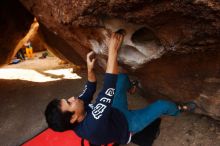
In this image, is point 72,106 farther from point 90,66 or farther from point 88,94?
point 90,66

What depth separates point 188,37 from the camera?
94.0 inches

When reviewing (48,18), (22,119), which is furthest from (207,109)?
(22,119)

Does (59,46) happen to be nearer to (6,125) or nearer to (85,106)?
(6,125)

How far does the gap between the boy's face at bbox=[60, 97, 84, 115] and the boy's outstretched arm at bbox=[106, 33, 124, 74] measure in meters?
0.40

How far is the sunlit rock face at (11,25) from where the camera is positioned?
532 cm

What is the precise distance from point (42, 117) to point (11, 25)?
2.26 metres

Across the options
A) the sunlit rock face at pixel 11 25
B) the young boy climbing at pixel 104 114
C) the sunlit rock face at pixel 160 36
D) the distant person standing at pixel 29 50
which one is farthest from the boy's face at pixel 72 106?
the distant person standing at pixel 29 50

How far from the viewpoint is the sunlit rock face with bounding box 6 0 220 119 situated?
2.22 meters

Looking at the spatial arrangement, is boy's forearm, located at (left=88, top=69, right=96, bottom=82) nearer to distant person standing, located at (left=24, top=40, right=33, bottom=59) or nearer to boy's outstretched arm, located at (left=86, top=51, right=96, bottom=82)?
boy's outstretched arm, located at (left=86, top=51, right=96, bottom=82)

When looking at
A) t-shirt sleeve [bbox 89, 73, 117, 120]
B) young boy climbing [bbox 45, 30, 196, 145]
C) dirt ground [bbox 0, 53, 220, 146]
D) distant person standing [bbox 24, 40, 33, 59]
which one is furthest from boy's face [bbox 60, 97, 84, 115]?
distant person standing [bbox 24, 40, 33, 59]

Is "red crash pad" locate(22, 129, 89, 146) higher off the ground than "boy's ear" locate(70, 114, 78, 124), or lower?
lower

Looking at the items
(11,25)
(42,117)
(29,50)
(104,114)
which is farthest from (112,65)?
(29,50)

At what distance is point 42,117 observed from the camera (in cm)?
427

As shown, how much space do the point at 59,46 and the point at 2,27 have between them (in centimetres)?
124
